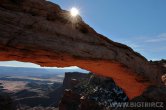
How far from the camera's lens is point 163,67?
2097 centimetres

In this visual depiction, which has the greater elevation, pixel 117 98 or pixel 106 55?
pixel 106 55

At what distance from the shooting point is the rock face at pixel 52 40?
9.86m

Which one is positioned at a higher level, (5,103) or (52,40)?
(52,40)

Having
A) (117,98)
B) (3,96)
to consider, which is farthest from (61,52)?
(3,96)

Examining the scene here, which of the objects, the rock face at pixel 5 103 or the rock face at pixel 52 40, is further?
the rock face at pixel 5 103

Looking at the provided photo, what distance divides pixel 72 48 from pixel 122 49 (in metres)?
4.83

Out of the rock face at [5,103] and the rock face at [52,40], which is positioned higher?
the rock face at [52,40]

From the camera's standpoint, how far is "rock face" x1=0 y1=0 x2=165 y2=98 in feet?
32.3

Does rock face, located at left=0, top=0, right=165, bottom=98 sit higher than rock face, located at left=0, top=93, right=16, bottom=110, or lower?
higher

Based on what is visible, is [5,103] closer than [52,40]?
No

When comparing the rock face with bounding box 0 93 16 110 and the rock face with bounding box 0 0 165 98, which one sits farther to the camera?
the rock face with bounding box 0 93 16 110

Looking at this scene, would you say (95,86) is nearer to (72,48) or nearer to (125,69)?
(125,69)

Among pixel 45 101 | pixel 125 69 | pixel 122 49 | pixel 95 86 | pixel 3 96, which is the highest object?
pixel 122 49

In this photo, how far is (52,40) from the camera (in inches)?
435
